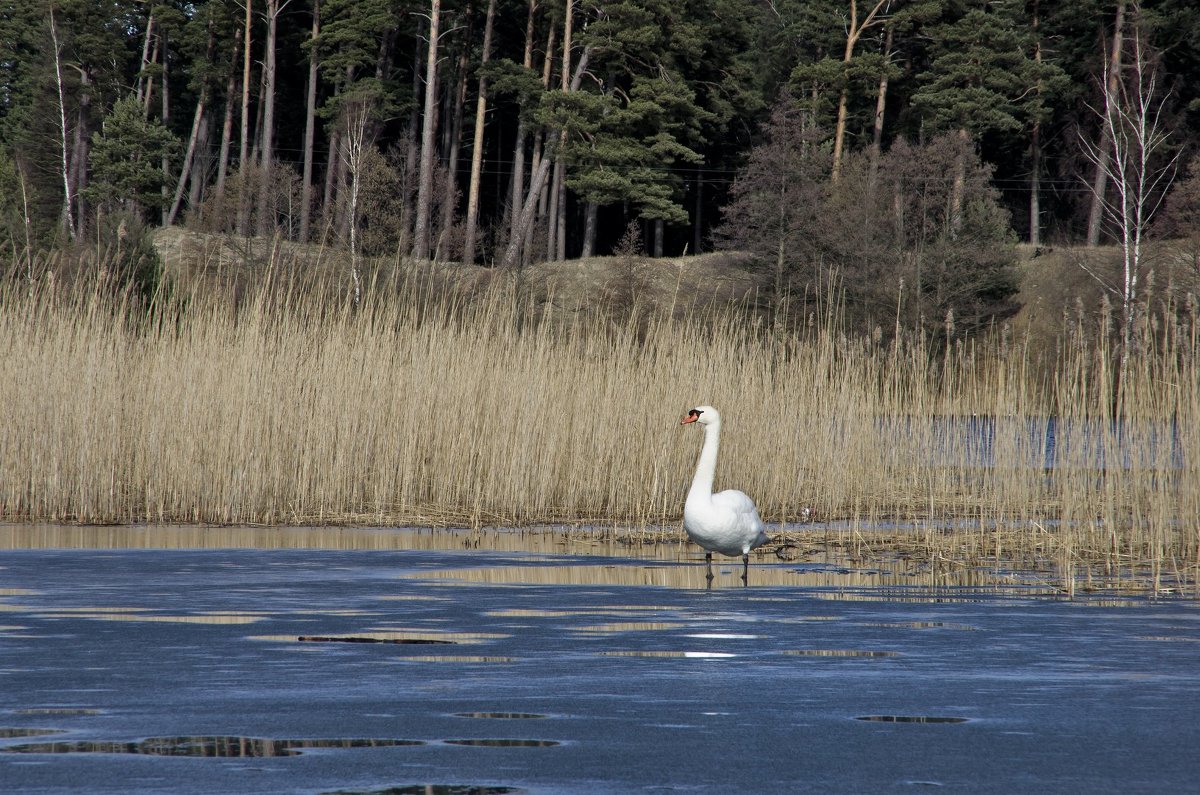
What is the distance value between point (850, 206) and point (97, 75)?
2826 centimetres

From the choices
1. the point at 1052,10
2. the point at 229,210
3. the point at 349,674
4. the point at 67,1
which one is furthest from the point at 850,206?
the point at 349,674

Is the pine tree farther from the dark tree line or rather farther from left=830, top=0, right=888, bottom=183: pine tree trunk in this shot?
left=830, top=0, right=888, bottom=183: pine tree trunk

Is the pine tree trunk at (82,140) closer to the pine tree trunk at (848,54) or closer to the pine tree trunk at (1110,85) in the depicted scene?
the pine tree trunk at (848,54)

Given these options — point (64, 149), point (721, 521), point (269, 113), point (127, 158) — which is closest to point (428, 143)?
point (269, 113)

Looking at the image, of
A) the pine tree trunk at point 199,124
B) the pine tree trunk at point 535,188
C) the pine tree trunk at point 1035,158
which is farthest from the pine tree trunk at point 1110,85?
the pine tree trunk at point 199,124

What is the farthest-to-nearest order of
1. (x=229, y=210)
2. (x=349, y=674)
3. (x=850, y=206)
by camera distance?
1. (x=229, y=210)
2. (x=850, y=206)
3. (x=349, y=674)

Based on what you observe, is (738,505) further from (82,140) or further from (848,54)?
(82,140)

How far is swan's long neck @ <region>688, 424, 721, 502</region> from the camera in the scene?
8172mm

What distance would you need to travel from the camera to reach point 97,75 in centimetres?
5134

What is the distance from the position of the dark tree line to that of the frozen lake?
24.7m

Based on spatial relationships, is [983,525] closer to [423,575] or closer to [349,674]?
[423,575]

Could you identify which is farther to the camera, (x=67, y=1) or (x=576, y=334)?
(x=67, y=1)

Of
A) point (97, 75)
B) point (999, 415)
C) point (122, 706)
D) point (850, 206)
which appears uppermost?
point (97, 75)

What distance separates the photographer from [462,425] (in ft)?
38.3
